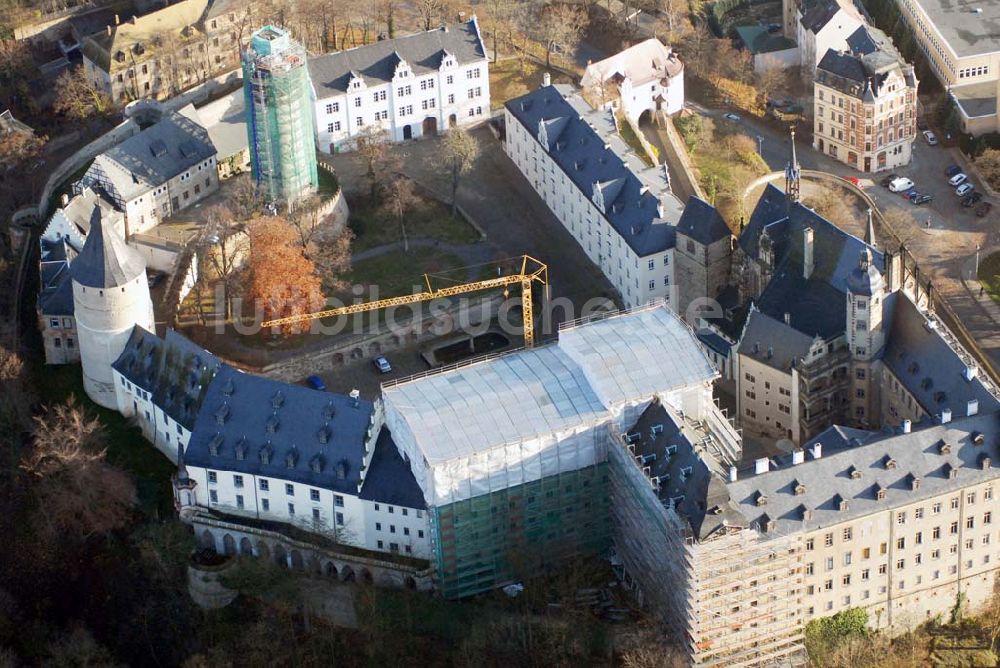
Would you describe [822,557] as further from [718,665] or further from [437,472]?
[437,472]

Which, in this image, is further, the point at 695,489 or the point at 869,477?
the point at 869,477

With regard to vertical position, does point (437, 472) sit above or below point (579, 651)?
above

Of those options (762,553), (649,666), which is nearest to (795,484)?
(762,553)

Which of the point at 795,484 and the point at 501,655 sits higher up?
the point at 795,484

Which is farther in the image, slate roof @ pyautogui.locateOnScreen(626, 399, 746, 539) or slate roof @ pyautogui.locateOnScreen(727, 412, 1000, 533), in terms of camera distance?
slate roof @ pyautogui.locateOnScreen(727, 412, 1000, 533)

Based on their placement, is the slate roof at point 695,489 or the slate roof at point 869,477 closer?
the slate roof at point 695,489

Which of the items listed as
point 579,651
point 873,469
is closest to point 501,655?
point 579,651

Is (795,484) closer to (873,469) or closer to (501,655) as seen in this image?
(873,469)
